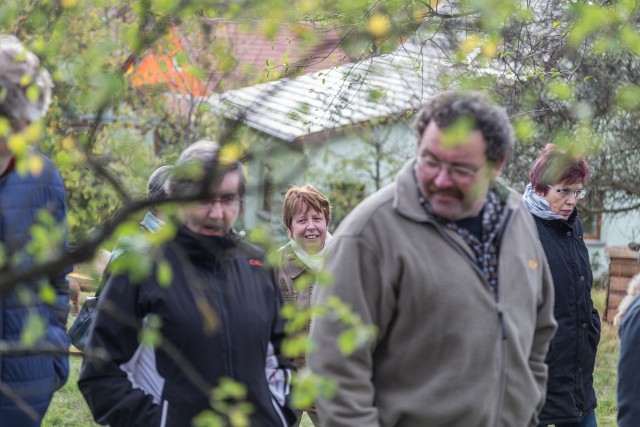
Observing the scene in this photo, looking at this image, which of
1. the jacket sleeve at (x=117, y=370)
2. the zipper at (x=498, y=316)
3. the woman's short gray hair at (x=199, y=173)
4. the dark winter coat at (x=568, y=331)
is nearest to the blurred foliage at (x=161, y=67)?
the woman's short gray hair at (x=199, y=173)

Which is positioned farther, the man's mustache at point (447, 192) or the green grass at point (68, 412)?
the green grass at point (68, 412)

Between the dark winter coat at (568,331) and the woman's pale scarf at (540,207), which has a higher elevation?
the woman's pale scarf at (540,207)

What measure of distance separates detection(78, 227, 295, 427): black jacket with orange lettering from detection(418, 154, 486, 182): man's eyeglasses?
736 millimetres

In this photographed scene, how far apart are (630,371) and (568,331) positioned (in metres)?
1.50

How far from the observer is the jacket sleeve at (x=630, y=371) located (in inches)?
157

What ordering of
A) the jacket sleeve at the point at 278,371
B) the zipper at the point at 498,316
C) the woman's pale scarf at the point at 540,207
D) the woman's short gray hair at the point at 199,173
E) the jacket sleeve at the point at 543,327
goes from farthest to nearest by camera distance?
the woman's pale scarf at the point at 540,207
the jacket sleeve at the point at 278,371
the jacket sleeve at the point at 543,327
the zipper at the point at 498,316
the woman's short gray hair at the point at 199,173

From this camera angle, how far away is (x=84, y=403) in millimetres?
8555

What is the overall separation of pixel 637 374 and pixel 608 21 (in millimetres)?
1825

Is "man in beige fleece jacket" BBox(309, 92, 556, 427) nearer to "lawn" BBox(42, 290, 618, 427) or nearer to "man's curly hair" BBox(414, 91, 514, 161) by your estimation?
"man's curly hair" BBox(414, 91, 514, 161)

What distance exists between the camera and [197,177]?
2080 mm

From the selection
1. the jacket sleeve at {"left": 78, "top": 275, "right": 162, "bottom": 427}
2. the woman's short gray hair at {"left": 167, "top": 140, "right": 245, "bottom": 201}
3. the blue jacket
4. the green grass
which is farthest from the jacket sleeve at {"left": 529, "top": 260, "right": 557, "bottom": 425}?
the green grass

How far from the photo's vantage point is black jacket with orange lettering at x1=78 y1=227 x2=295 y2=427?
3.75 m

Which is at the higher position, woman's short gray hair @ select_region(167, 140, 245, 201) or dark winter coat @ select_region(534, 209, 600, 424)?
woman's short gray hair @ select_region(167, 140, 245, 201)

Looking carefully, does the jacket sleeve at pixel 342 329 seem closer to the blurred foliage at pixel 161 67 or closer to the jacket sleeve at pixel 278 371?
the blurred foliage at pixel 161 67
